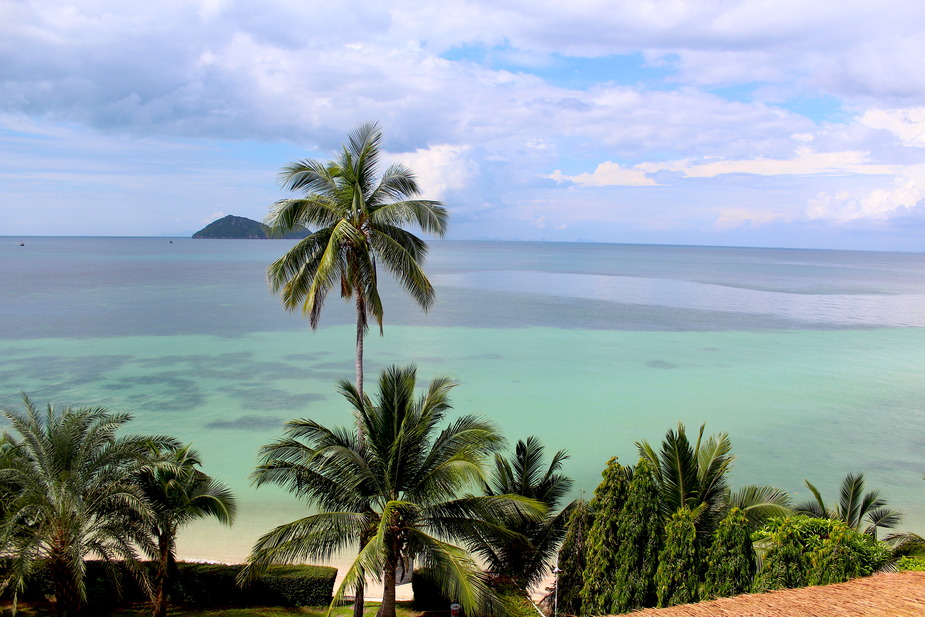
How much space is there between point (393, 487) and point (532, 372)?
2546 centimetres

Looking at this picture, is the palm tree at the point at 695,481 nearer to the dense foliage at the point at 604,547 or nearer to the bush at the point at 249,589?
the dense foliage at the point at 604,547

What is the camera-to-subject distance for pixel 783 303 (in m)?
74.0

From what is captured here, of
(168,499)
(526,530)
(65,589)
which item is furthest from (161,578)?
(526,530)

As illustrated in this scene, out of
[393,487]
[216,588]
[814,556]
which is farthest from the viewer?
[216,588]

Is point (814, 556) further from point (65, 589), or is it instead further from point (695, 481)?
point (65, 589)

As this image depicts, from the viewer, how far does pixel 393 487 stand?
37.6 ft

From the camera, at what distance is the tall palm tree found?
46.2 feet

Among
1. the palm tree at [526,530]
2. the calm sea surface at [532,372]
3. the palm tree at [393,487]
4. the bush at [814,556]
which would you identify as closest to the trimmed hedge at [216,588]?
the palm tree at [393,487]

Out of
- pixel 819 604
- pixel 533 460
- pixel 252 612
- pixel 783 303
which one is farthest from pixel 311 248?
pixel 783 303

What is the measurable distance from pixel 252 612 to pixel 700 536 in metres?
9.13

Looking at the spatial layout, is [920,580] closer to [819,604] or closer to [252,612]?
[819,604]

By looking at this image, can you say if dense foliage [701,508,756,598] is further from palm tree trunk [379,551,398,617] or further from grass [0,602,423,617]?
grass [0,602,423,617]

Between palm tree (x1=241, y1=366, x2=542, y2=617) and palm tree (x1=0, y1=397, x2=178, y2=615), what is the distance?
2664 mm

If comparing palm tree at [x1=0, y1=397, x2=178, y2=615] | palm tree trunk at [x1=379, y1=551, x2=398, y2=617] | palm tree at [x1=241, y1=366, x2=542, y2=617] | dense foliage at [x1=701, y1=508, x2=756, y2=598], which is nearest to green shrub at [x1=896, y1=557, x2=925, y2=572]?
dense foliage at [x1=701, y1=508, x2=756, y2=598]
